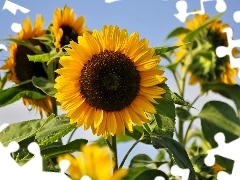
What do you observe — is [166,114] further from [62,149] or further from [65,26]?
[65,26]

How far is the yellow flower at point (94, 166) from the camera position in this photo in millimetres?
269

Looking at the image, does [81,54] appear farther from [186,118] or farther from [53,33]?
[186,118]

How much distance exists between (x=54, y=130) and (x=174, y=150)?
16 cm

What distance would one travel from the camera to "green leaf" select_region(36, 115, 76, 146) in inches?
27.8

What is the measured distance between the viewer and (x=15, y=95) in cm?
114

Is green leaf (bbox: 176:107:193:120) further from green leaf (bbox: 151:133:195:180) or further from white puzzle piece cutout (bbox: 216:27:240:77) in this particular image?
green leaf (bbox: 151:133:195:180)

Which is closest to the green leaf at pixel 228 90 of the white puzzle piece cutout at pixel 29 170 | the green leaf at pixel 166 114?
the green leaf at pixel 166 114

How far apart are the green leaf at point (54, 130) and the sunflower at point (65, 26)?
1.49 ft

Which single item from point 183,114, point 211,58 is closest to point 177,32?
point 211,58

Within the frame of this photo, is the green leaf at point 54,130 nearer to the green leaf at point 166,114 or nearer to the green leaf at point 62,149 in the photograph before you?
the green leaf at point 62,149

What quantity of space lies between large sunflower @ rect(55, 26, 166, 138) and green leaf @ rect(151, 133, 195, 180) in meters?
0.03

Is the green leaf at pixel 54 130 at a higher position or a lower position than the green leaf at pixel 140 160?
higher

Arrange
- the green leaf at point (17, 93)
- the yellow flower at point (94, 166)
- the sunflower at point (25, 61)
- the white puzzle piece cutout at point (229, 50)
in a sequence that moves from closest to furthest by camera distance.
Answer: the yellow flower at point (94, 166) → the green leaf at point (17, 93) → the sunflower at point (25, 61) → the white puzzle piece cutout at point (229, 50)

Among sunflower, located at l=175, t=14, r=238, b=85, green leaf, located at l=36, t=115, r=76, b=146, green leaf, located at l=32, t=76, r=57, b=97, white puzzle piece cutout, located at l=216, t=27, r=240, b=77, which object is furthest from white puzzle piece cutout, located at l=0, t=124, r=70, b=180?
sunflower, located at l=175, t=14, r=238, b=85
